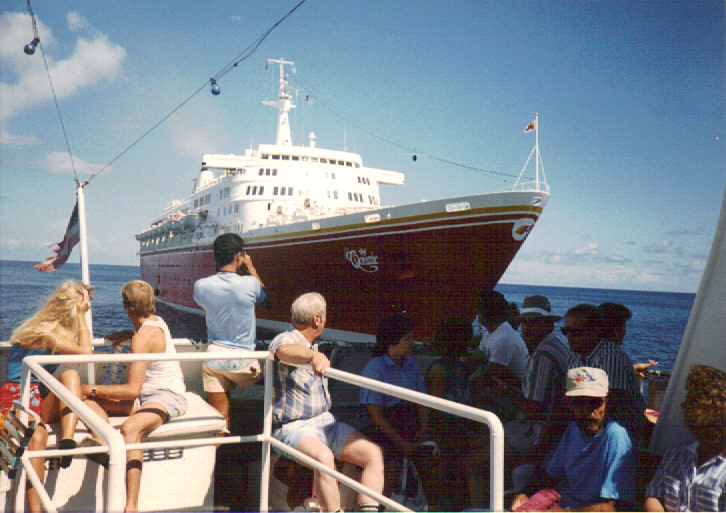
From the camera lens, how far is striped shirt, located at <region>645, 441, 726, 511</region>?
1983 mm

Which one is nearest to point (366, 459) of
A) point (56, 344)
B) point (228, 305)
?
point (228, 305)

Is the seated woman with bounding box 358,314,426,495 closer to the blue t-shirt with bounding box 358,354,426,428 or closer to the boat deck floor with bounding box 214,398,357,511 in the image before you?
the blue t-shirt with bounding box 358,354,426,428

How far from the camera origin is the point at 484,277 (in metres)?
13.6

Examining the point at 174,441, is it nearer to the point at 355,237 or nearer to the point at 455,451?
the point at 455,451

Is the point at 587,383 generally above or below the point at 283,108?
below

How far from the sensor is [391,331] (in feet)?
9.36

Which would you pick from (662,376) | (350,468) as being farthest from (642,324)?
(350,468)

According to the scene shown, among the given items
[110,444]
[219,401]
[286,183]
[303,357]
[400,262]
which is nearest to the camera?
[110,444]

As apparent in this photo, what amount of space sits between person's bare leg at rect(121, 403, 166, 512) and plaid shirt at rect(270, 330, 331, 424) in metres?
0.70

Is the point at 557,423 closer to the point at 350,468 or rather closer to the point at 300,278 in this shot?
the point at 350,468

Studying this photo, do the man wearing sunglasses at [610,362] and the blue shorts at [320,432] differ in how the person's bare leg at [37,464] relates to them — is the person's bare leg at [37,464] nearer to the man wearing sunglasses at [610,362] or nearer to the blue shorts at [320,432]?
the blue shorts at [320,432]

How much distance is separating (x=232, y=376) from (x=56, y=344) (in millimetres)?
1018

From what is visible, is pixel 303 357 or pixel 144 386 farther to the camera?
pixel 144 386

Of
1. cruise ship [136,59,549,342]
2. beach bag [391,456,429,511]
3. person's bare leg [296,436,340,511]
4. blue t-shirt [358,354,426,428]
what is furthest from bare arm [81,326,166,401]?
cruise ship [136,59,549,342]
